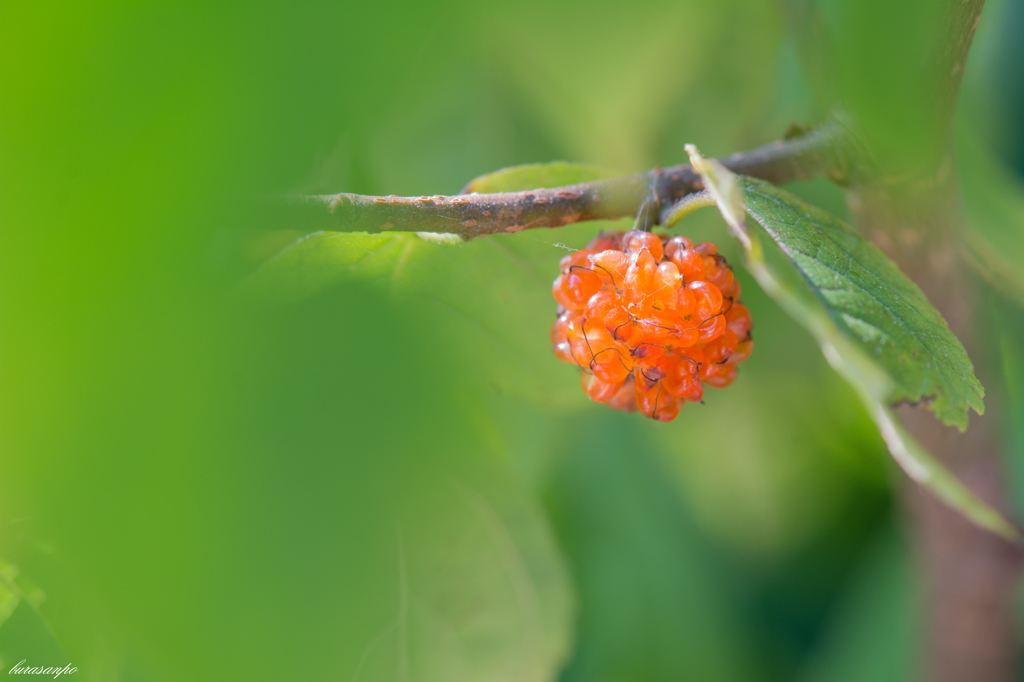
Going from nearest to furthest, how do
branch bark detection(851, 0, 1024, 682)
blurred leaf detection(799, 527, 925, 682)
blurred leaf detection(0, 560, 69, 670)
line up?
1. blurred leaf detection(0, 560, 69, 670)
2. branch bark detection(851, 0, 1024, 682)
3. blurred leaf detection(799, 527, 925, 682)

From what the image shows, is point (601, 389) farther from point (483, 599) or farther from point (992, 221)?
point (992, 221)

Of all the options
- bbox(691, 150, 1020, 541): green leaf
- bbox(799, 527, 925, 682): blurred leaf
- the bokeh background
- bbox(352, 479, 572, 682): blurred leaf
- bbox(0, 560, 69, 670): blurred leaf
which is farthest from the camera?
bbox(799, 527, 925, 682): blurred leaf

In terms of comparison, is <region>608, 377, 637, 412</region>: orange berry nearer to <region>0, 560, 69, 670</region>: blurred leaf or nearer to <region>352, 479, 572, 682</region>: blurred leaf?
<region>352, 479, 572, 682</region>: blurred leaf

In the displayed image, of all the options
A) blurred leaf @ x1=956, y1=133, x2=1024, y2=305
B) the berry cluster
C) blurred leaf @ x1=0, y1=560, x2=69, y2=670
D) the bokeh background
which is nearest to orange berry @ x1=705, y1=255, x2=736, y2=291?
the berry cluster

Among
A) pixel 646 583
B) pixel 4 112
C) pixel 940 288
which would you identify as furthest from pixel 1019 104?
pixel 4 112

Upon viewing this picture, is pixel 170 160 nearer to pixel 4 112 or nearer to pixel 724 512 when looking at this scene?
pixel 4 112

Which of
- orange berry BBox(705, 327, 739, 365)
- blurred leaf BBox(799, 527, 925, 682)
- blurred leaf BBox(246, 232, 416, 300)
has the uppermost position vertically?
blurred leaf BBox(246, 232, 416, 300)

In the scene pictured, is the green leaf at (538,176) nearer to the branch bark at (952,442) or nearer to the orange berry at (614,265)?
the orange berry at (614,265)
